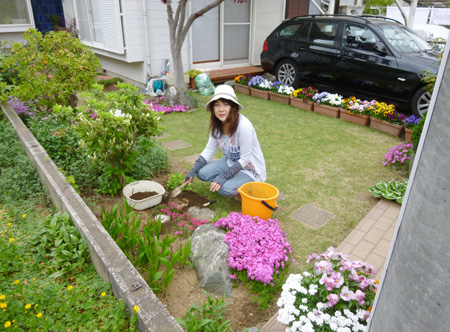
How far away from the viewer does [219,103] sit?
3488 millimetres

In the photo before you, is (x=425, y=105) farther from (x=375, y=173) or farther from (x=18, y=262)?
(x=18, y=262)

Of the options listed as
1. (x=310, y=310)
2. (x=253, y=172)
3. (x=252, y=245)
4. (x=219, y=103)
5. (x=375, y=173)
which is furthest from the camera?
(x=375, y=173)

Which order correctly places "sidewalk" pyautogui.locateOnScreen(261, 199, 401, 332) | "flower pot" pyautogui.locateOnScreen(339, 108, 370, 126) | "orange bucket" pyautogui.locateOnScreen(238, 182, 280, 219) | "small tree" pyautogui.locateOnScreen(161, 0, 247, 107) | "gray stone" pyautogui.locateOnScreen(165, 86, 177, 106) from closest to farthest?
"sidewalk" pyautogui.locateOnScreen(261, 199, 401, 332) → "orange bucket" pyautogui.locateOnScreen(238, 182, 280, 219) → "flower pot" pyautogui.locateOnScreen(339, 108, 370, 126) → "small tree" pyautogui.locateOnScreen(161, 0, 247, 107) → "gray stone" pyautogui.locateOnScreen(165, 86, 177, 106)

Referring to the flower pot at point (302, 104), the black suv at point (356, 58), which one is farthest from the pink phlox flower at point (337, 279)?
the flower pot at point (302, 104)

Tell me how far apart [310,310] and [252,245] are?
3.18 feet

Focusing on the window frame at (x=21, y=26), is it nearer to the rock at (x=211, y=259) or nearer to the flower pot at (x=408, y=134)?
the rock at (x=211, y=259)

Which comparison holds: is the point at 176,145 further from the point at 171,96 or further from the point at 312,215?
the point at 312,215

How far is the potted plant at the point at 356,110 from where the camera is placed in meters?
6.65

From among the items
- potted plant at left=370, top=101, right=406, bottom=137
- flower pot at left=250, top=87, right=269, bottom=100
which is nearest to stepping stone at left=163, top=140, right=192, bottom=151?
flower pot at left=250, top=87, right=269, bottom=100

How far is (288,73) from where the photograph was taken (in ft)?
28.0

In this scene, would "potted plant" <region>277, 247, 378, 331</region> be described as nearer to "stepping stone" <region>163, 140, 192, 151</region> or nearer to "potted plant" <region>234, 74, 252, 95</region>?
"stepping stone" <region>163, 140, 192, 151</region>

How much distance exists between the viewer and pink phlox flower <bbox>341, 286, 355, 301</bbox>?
194 centimetres

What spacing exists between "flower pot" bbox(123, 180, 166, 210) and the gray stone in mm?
4103

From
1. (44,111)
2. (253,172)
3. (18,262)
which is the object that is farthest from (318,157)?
(44,111)
